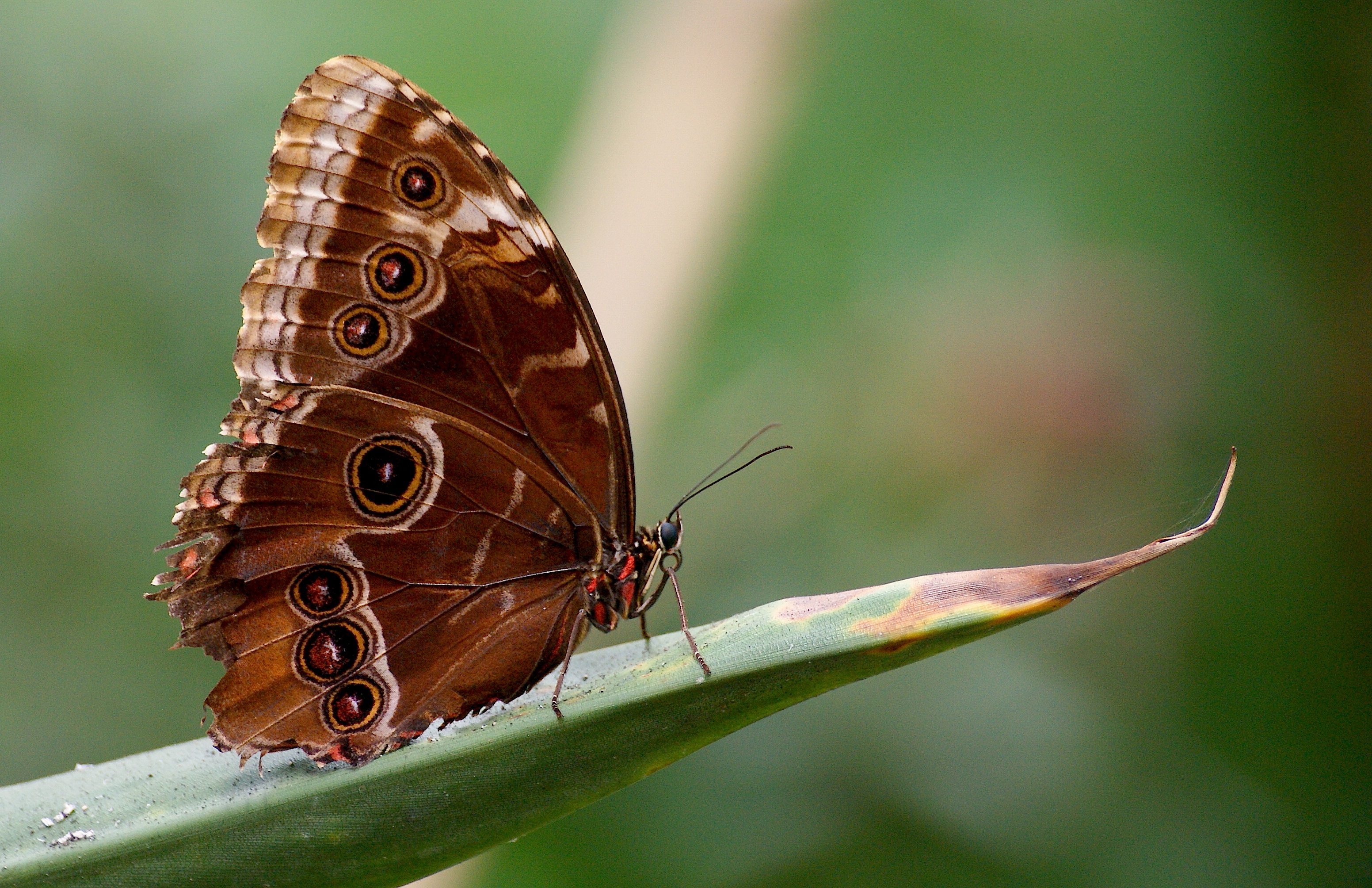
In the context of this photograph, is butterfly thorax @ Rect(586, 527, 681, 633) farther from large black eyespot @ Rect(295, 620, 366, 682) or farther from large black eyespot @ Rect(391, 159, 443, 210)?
large black eyespot @ Rect(391, 159, 443, 210)

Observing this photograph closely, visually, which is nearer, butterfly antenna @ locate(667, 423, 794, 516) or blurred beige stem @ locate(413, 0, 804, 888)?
butterfly antenna @ locate(667, 423, 794, 516)

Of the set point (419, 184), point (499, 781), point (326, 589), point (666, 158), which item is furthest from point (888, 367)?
point (499, 781)

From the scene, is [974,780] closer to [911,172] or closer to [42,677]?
[911,172]

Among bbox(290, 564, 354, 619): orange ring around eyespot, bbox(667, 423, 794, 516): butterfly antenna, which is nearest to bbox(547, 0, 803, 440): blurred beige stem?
bbox(667, 423, 794, 516): butterfly antenna

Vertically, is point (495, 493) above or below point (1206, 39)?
below

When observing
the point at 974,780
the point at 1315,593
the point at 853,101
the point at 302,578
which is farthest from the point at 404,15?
the point at 1315,593

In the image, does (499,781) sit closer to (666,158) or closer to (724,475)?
(724,475)

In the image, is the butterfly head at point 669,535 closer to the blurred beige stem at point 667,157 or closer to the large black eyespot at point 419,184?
the large black eyespot at point 419,184

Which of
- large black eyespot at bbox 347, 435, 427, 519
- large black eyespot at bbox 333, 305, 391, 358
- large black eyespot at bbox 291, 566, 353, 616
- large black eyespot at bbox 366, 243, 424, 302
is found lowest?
large black eyespot at bbox 291, 566, 353, 616
